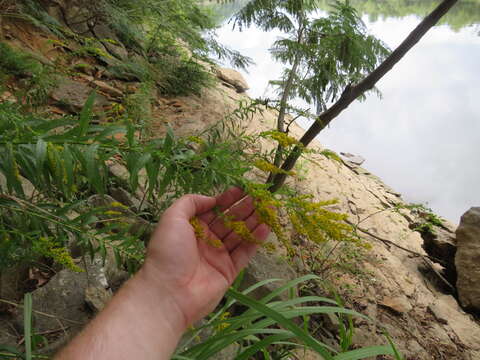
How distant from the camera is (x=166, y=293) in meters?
1.05

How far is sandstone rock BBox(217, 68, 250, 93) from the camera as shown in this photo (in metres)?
8.02

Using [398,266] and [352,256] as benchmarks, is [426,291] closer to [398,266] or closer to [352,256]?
[398,266]

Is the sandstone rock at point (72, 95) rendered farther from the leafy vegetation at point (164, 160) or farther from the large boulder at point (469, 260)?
the large boulder at point (469, 260)

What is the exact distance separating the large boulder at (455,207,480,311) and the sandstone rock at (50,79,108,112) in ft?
15.0

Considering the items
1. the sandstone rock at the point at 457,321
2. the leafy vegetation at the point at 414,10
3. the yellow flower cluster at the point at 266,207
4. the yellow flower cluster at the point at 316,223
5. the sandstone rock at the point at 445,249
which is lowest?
the sandstone rock at the point at 457,321

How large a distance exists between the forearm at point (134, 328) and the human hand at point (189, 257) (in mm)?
31

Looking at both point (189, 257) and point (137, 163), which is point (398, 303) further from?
point (137, 163)

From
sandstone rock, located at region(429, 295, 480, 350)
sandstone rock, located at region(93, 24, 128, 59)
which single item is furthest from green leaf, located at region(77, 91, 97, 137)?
sandstone rock, located at region(93, 24, 128, 59)

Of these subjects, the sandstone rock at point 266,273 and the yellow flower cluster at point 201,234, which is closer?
the yellow flower cluster at point 201,234

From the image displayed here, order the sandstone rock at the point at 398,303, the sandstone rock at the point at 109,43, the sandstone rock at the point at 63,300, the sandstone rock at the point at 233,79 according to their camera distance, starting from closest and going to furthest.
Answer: the sandstone rock at the point at 63,300 → the sandstone rock at the point at 398,303 → the sandstone rock at the point at 109,43 → the sandstone rock at the point at 233,79

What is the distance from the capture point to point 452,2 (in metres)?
2.16

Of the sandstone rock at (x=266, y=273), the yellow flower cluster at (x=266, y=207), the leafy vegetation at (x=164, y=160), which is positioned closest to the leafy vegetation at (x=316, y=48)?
the leafy vegetation at (x=164, y=160)

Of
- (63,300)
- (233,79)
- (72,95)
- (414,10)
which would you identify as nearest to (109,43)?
(72,95)

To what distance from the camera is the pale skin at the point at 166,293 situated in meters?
0.89
